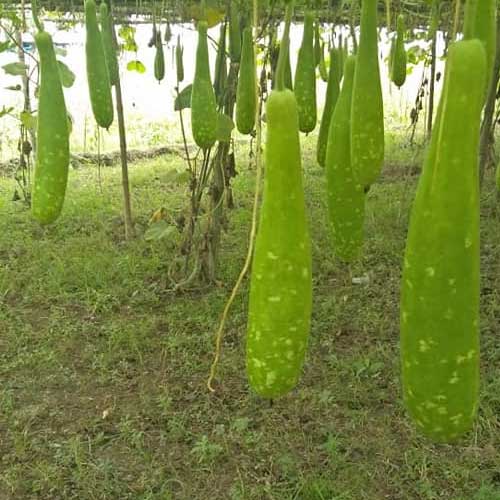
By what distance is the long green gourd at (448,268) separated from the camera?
0.55 meters

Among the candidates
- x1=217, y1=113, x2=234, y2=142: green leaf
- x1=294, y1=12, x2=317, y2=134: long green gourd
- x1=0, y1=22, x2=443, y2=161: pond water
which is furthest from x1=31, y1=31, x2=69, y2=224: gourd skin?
x1=0, y1=22, x2=443, y2=161: pond water

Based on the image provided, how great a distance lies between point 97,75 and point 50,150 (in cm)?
30

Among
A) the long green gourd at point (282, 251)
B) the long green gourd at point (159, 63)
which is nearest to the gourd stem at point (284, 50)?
the long green gourd at point (282, 251)

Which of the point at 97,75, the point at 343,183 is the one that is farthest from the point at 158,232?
the point at 343,183

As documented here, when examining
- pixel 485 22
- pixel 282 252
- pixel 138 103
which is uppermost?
pixel 485 22

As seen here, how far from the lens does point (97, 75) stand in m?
1.18

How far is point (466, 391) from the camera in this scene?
602 mm

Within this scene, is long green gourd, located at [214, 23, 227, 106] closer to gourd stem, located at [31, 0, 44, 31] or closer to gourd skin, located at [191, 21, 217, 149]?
gourd skin, located at [191, 21, 217, 149]

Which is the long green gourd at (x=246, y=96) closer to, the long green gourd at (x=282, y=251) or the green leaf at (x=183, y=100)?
the long green gourd at (x=282, y=251)

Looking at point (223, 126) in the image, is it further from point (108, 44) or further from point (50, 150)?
point (50, 150)

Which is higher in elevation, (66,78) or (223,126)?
(66,78)

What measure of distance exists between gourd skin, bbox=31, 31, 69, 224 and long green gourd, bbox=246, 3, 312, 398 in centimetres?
39

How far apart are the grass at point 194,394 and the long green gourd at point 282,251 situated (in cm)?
153

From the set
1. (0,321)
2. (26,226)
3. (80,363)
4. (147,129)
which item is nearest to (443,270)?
(80,363)
